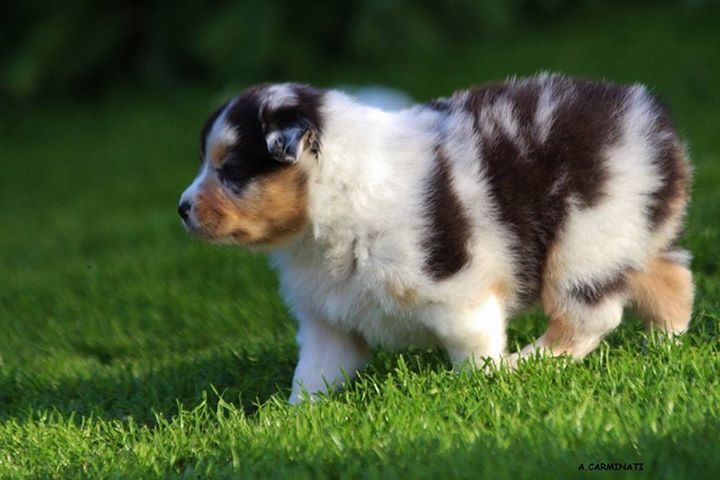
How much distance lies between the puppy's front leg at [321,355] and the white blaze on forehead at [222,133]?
848 mm

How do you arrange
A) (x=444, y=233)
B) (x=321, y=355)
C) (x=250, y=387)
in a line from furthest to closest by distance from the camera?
(x=250, y=387)
(x=321, y=355)
(x=444, y=233)

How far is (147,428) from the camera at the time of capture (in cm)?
523

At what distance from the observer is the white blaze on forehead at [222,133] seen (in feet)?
16.6

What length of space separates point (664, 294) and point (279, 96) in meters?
1.85

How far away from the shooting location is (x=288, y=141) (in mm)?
4938

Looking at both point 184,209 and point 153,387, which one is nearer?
point 184,209

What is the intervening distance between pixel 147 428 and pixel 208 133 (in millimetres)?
1247

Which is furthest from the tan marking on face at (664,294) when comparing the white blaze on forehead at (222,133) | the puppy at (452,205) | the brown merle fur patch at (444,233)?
the white blaze on forehead at (222,133)

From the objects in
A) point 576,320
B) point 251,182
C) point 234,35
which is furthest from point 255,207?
point 234,35

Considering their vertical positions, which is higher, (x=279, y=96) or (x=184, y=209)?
(x=279, y=96)

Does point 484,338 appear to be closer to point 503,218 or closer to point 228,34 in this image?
point 503,218

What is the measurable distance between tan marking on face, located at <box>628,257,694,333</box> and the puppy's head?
147 centimetres

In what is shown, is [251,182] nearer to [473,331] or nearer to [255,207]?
[255,207]

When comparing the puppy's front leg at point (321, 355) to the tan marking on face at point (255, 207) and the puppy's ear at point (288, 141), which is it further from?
the puppy's ear at point (288, 141)
